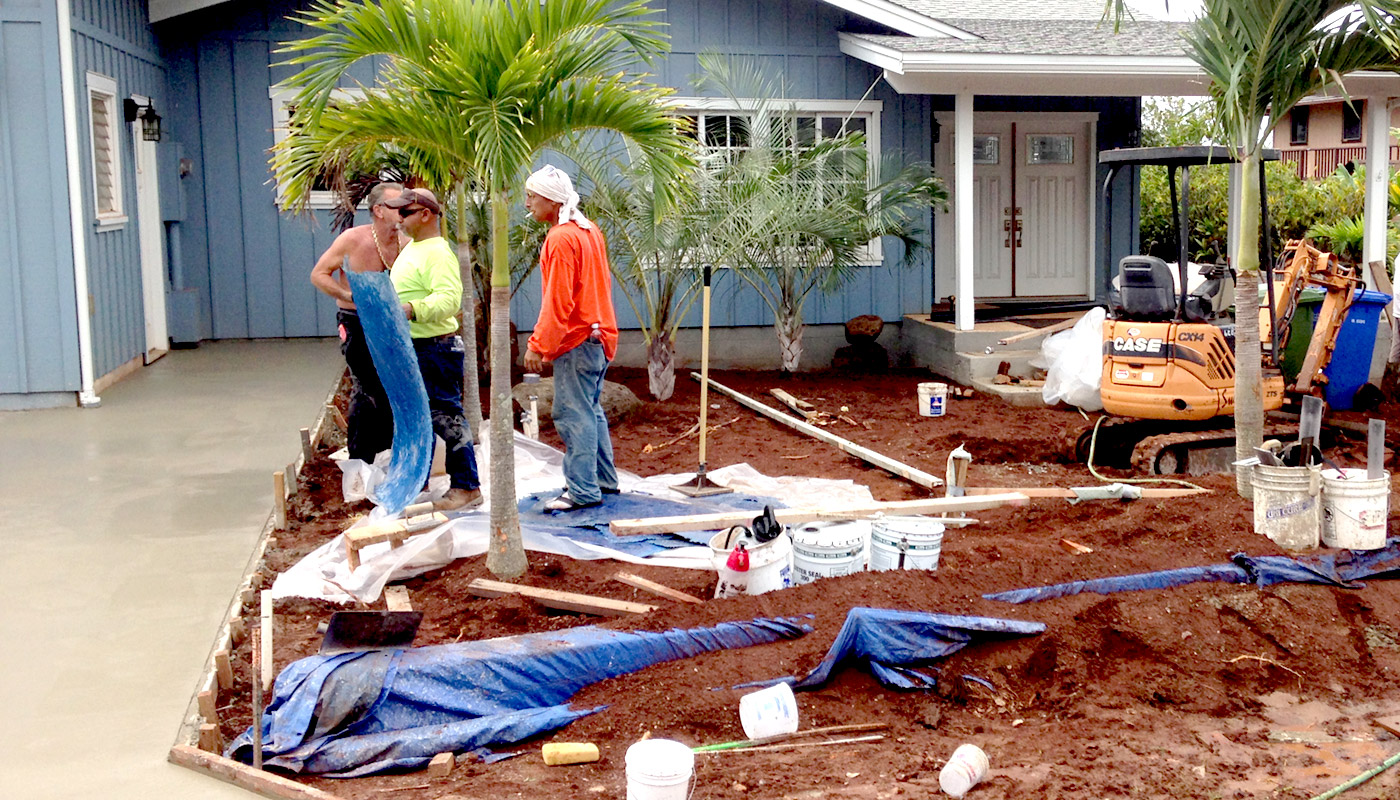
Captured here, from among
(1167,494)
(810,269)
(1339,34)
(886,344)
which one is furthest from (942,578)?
(886,344)

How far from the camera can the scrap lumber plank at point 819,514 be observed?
612 centimetres

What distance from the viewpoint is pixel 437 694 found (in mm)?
4535

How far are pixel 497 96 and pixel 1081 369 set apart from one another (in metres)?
6.24

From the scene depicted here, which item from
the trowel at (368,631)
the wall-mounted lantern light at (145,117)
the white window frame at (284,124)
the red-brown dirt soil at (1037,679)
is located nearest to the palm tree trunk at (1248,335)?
the red-brown dirt soil at (1037,679)

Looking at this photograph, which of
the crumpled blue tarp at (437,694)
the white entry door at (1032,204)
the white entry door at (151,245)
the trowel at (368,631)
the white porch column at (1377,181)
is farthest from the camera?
the white entry door at (1032,204)

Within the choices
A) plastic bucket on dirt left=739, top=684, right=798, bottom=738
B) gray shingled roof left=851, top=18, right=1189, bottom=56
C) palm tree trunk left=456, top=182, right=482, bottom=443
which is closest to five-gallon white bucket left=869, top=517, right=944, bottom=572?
plastic bucket on dirt left=739, top=684, right=798, bottom=738

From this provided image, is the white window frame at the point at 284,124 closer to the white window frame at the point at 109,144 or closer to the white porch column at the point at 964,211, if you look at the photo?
the white window frame at the point at 109,144

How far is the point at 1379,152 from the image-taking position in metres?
13.4

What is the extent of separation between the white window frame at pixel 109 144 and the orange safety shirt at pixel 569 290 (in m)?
5.80

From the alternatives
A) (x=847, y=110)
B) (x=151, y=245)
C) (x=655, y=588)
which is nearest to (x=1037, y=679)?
(x=655, y=588)

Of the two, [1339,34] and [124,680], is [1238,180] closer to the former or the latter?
[1339,34]

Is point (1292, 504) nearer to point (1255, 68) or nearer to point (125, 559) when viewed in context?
point (1255, 68)

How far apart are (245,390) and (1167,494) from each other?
7.35m

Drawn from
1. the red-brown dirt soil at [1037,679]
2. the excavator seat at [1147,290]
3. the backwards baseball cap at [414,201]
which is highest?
the backwards baseball cap at [414,201]
